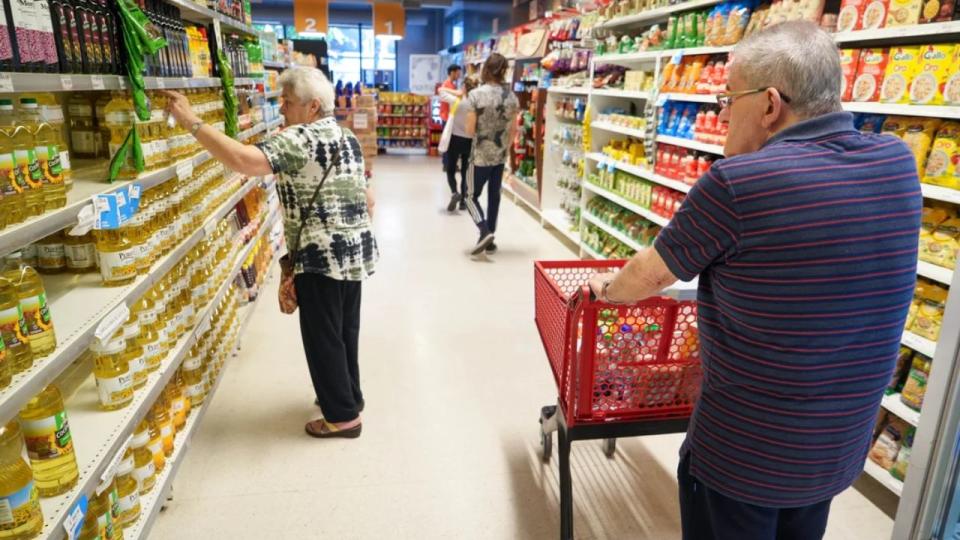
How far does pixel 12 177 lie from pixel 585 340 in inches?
65.0

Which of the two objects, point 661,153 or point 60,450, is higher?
point 661,153

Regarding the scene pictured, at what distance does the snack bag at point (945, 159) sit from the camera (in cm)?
240

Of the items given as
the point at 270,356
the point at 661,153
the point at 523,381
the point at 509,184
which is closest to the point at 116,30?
the point at 270,356

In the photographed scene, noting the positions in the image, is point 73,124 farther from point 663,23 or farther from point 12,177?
point 663,23

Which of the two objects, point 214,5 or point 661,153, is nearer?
point 214,5

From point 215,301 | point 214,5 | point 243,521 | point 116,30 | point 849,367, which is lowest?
point 243,521

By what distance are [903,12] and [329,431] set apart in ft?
10.3

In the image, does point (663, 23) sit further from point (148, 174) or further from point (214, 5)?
point (148, 174)

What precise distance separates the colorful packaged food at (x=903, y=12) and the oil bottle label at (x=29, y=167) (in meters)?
→ 3.08

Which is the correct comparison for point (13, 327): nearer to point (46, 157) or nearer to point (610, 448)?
point (46, 157)

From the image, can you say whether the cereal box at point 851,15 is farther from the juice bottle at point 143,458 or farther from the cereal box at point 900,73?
the juice bottle at point 143,458

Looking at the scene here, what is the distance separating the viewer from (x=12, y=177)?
4.83 feet

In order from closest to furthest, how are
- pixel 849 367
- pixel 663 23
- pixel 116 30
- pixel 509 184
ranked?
pixel 849 367 < pixel 116 30 < pixel 663 23 < pixel 509 184

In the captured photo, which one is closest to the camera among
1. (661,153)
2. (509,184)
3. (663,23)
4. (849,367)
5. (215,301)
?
(849,367)
